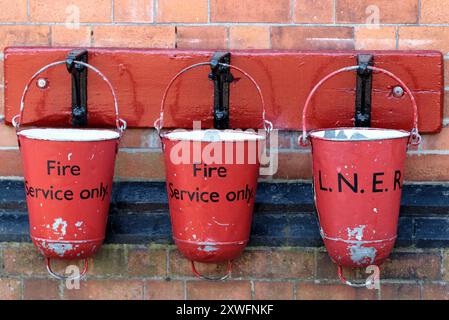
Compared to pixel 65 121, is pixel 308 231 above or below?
below

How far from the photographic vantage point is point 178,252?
2.51 metres

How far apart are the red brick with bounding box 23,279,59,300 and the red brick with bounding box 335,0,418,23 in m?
1.25

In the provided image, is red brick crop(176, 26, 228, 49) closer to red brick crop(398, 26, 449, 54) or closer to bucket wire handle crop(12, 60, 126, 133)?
bucket wire handle crop(12, 60, 126, 133)

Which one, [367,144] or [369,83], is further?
[369,83]

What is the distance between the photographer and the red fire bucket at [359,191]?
7.04ft

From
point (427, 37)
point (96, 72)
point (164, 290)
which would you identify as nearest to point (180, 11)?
point (96, 72)

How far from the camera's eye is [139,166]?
256 cm

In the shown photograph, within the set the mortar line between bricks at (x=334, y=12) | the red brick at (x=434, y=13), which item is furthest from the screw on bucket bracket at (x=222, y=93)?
the red brick at (x=434, y=13)

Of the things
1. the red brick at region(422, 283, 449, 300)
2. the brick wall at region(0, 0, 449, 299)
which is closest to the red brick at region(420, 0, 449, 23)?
the brick wall at region(0, 0, 449, 299)

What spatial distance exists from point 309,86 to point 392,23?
33cm

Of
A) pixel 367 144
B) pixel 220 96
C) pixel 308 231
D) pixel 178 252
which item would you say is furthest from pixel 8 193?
pixel 367 144

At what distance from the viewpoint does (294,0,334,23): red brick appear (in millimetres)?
2502

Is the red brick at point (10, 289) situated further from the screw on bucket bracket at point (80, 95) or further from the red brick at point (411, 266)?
the red brick at point (411, 266)

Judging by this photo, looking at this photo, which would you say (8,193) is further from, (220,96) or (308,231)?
(308,231)
